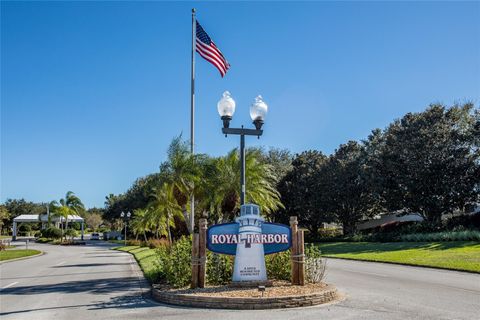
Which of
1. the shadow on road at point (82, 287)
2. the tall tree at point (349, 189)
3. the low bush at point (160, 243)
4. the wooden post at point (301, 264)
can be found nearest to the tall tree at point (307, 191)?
the tall tree at point (349, 189)

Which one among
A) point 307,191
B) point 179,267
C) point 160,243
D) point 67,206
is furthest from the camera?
point 67,206

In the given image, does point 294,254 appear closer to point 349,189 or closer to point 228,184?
point 228,184

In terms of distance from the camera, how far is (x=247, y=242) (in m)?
11.5

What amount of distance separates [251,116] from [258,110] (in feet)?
0.82

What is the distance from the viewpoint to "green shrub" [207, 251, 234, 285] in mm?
11945

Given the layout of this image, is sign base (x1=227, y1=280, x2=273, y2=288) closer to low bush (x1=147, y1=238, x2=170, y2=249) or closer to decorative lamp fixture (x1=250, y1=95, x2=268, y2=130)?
decorative lamp fixture (x1=250, y1=95, x2=268, y2=130)

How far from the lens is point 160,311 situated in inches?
374

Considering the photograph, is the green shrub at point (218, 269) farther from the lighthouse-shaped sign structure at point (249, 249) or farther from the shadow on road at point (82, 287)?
the shadow on road at point (82, 287)

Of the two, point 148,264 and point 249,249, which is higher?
point 249,249

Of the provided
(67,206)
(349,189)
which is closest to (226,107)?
(349,189)

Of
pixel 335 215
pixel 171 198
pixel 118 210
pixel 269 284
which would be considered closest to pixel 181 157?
pixel 171 198

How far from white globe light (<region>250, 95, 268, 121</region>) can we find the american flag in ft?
15.4

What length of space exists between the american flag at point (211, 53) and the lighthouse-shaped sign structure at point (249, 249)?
260 inches

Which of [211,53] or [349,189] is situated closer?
[211,53]
